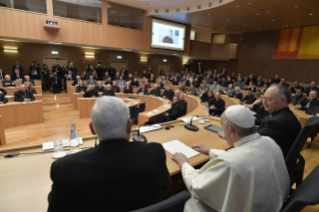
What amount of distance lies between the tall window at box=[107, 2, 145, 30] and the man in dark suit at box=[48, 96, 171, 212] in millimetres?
10972

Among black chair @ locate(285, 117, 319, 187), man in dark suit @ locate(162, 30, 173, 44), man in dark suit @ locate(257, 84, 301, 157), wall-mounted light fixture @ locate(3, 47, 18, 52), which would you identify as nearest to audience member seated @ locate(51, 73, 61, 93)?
wall-mounted light fixture @ locate(3, 47, 18, 52)

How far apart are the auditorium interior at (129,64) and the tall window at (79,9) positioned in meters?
0.05

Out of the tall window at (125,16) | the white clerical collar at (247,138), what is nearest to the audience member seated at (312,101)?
the white clerical collar at (247,138)

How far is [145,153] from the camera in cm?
93

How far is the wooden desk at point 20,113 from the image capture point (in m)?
5.17

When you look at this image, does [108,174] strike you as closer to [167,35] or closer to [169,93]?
[169,93]

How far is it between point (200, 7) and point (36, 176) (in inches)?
408

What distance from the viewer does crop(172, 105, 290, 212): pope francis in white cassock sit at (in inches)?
43.3

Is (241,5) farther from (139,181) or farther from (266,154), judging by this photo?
(139,181)

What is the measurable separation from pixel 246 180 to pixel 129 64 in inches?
555

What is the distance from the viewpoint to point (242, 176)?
3.56 ft

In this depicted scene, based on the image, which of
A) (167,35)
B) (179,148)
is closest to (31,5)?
(167,35)

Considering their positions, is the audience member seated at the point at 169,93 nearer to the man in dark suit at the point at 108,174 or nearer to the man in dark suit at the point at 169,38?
the man in dark suit at the point at 169,38

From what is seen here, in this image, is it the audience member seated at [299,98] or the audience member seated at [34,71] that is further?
the audience member seated at [34,71]
